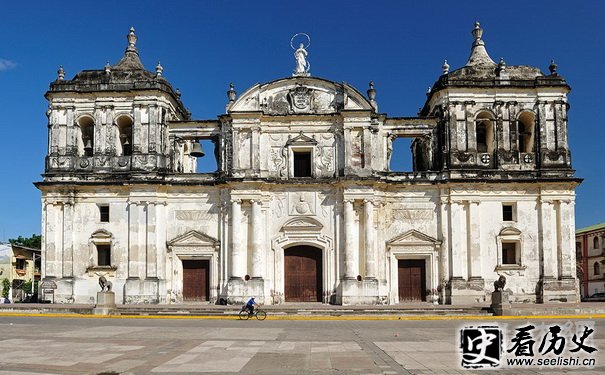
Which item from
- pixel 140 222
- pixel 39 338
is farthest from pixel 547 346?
pixel 140 222

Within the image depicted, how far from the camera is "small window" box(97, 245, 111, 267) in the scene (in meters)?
35.2

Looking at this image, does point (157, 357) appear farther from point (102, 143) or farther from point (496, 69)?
point (496, 69)

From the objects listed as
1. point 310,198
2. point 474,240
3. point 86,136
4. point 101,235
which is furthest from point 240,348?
point 86,136

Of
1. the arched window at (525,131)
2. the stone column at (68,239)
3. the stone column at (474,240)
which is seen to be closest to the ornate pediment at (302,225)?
the stone column at (474,240)

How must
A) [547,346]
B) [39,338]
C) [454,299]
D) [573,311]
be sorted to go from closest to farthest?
[547,346] < [39,338] < [573,311] < [454,299]

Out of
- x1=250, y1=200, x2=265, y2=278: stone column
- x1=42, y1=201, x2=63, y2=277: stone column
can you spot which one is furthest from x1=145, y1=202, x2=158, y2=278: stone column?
x1=250, y1=200, x2=265, y2=278: stone column

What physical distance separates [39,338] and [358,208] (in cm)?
1905

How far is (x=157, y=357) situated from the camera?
604 inches

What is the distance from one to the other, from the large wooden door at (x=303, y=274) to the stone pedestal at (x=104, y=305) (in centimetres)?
946

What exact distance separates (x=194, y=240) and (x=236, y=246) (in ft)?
8.34

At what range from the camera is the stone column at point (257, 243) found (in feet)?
112

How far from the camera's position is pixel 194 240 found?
1375 inches

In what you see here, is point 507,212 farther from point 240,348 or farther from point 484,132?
point 240,348

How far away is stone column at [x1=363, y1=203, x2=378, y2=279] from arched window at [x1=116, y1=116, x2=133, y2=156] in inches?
565
